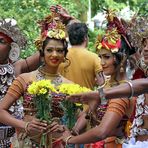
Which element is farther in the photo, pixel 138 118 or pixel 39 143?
pixel 39 143

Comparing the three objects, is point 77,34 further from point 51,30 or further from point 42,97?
point 42,97

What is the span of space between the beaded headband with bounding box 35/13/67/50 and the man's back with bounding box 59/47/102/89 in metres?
1.21

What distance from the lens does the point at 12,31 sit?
6.35 m

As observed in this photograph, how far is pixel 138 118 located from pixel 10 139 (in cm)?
195

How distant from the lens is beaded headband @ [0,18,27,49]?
6.29m

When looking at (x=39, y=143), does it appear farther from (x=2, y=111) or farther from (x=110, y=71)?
(x=110, y=71)

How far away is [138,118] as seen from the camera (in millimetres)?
4680

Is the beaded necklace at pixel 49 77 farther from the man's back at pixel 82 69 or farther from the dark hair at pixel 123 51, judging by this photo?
the man's back at pixel 82 69

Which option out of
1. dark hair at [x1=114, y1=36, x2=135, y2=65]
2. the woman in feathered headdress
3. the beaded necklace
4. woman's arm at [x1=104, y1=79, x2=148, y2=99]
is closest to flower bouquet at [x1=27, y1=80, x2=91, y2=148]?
the woman in feathered headdress

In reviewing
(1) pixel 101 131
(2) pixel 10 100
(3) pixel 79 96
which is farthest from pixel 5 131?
(3) pixel 79 96

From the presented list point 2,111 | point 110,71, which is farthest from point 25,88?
point 110,71

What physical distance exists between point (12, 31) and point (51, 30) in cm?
71

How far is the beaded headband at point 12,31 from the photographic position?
6285mm

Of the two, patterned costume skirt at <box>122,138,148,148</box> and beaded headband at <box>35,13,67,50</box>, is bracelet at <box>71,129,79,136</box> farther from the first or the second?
beaded headband at <box>35,13,67,50</box>
